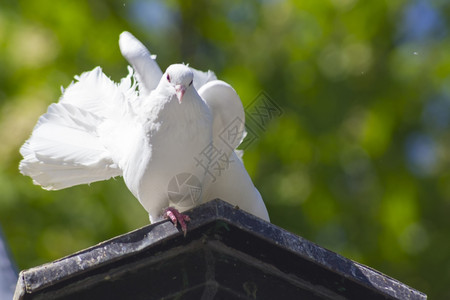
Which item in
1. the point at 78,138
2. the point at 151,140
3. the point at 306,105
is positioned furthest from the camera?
the point at 306,105

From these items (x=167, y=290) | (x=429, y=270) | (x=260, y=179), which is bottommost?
(x=429, y=270)

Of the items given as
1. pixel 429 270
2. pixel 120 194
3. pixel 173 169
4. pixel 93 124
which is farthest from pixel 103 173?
pixel 429 270

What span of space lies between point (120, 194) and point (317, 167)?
239 cm

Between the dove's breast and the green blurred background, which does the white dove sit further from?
the green blurred background

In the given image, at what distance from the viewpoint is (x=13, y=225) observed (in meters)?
9.29

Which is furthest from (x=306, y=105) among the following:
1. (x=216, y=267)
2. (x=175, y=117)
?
(x=216, y=267)

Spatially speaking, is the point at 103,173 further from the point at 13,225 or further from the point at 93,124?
the point at 13,225

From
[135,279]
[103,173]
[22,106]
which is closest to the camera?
[135,279]

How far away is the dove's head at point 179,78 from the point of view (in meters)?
4.38

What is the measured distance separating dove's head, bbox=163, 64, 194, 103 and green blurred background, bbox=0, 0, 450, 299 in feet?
15.4

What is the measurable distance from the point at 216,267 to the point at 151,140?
49.3 inches

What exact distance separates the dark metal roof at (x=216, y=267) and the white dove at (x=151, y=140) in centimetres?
14

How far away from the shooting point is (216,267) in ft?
11.2

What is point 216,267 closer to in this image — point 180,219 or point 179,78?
point 180,219
